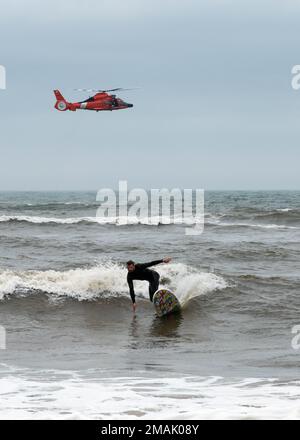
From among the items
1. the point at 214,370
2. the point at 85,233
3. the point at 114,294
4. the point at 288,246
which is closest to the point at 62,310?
the point at 114,294

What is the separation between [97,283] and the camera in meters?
16.8

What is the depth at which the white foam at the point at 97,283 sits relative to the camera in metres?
16.3

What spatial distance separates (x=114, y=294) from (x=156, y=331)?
141 inches

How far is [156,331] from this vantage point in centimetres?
1281

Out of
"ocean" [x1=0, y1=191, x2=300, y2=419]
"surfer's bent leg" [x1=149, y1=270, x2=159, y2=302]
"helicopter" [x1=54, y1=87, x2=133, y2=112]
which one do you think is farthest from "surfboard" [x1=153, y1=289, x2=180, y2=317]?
"helicopter" [x1=54, y1=87, x2=133, y2=112]

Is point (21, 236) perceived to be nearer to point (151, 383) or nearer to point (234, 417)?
point (151, 383)

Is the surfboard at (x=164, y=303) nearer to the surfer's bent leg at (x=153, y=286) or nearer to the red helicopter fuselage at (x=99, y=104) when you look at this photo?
the surfer's bent leg at (x=153, y=286)

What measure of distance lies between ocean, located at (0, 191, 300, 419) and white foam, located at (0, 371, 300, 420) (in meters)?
0.01

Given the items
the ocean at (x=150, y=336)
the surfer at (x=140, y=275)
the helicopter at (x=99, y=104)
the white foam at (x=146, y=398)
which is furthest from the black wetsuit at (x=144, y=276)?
the helicopter at (x=99, y=104)

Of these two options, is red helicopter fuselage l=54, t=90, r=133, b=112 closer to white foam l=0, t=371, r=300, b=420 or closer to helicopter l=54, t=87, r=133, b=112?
helicopter l=54, t=87, r=133, b=112

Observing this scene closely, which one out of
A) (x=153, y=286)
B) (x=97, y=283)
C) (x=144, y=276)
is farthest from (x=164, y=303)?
(x=97, y=283)

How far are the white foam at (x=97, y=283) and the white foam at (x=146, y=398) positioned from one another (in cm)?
735

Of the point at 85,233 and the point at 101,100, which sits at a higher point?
the point at 101,100

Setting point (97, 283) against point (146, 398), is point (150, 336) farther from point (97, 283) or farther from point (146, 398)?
point (146, 398)
